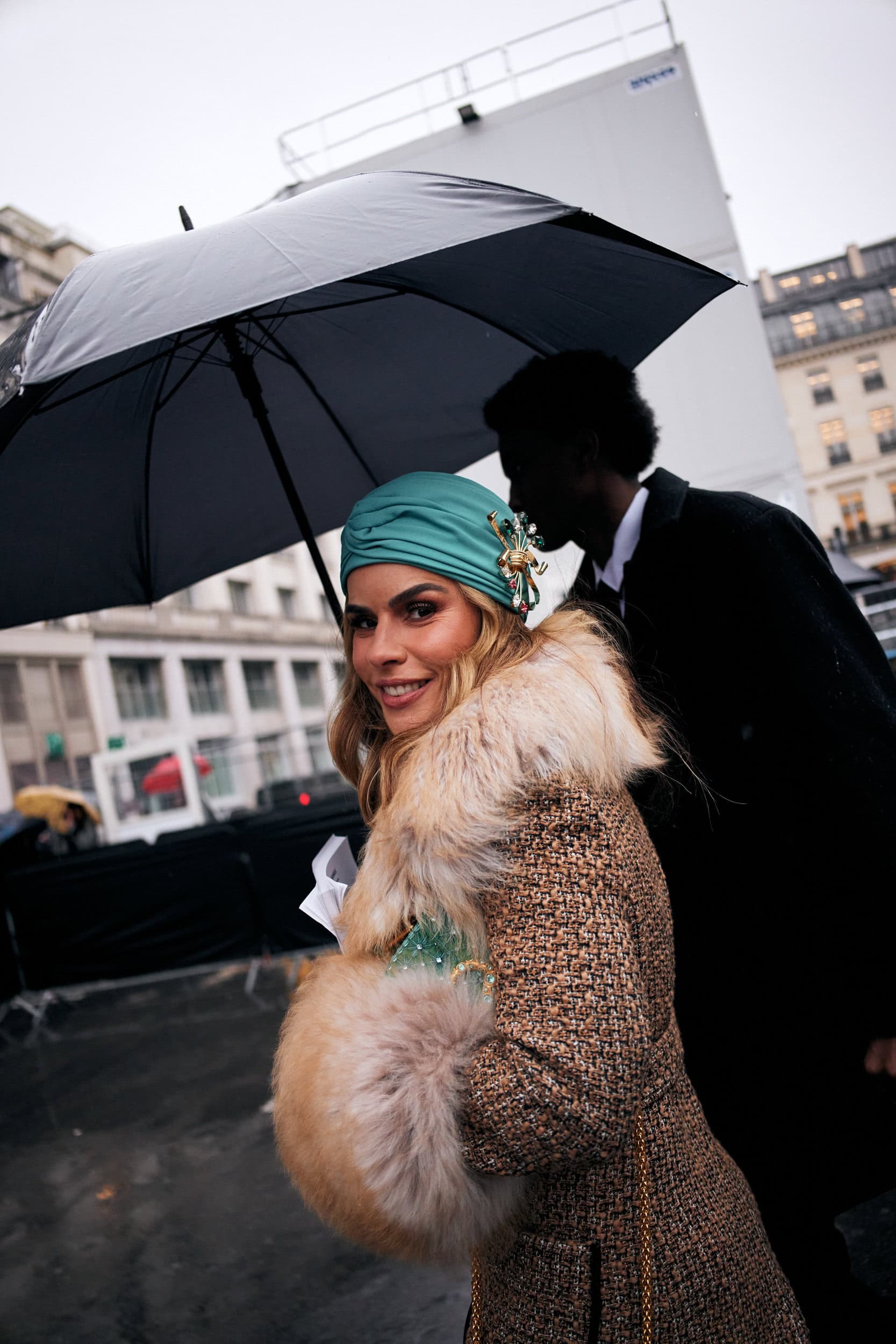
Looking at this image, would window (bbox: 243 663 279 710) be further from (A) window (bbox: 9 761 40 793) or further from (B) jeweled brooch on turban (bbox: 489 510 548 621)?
(B) jeweled brooch on turban (bbox: 489 510 548 621)

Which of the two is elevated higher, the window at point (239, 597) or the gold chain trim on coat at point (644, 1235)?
the window at point (239, 597)

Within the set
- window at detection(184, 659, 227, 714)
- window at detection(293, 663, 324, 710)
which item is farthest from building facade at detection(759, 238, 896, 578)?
window at detection(184, 659, 227, 714)

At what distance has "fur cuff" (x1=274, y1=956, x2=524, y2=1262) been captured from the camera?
3.73 feet

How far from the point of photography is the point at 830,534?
64.3 meters

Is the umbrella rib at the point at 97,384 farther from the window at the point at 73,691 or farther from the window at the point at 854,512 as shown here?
the window at the point at 854,512

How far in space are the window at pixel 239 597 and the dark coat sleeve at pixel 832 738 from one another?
115 ft

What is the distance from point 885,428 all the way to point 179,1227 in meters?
74.9

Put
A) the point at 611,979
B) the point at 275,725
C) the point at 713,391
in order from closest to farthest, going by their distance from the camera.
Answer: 1. the point at 611,979
2. the point at 713,391
3. the point at 275,725

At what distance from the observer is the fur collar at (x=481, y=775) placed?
1.22m

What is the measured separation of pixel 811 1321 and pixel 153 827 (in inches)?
612

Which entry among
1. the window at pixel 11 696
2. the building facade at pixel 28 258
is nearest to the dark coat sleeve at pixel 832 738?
the window at pixel 11 696

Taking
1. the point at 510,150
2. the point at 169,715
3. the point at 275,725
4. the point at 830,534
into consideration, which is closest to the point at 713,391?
the point at 510,150

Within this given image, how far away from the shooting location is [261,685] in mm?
38281

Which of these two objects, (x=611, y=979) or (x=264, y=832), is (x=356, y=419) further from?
(x=264, y=832)
